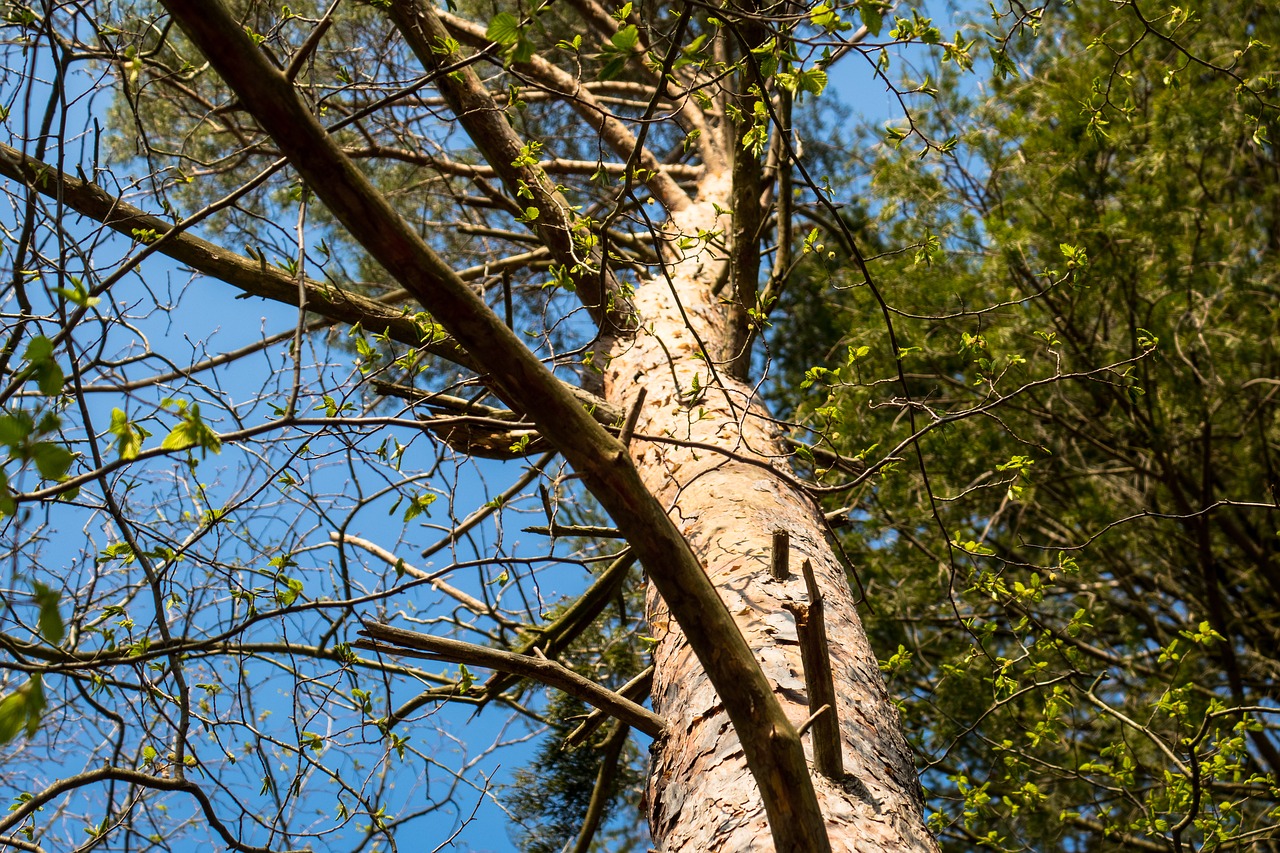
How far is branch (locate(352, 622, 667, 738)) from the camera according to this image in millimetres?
1569

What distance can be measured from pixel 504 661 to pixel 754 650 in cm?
47

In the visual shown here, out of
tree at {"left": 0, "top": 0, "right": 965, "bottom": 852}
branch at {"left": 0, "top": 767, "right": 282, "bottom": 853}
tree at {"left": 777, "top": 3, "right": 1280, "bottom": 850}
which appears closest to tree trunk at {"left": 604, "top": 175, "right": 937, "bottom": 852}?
tree at {"left": 0, "top": 0, "right": 965, "bottom": 852}

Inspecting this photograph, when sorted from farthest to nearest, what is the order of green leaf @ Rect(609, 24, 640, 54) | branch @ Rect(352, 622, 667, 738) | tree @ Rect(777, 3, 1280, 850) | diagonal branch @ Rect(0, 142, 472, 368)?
tree @ Rect(777, 3, 1280, 850) < diagonal branch @ Rect(0, 142, 472, 368) < branch @ Rect(352, 622, 667, 738) < green leaf @ Rect(609, 24, 640, 54)

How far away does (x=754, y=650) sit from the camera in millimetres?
1726

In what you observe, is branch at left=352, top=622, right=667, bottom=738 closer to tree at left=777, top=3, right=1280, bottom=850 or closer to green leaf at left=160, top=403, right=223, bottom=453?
green leaf at left=160, top=403, right=223, bottom=453

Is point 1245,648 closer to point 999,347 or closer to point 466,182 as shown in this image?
point 999,347

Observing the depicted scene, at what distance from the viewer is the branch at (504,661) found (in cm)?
157

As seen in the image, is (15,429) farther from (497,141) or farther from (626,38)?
(497,141)

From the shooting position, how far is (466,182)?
530 centimetres

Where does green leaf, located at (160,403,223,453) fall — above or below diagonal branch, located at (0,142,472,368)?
below

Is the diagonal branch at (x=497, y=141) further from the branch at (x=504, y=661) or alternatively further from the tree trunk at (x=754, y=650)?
the branch at (x=504, y=661)

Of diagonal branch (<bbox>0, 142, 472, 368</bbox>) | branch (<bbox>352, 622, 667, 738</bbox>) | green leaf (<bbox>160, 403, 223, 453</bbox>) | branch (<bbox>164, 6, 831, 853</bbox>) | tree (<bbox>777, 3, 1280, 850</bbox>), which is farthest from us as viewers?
tree (<bbox>777, 3, 1280, 850</bbox>)

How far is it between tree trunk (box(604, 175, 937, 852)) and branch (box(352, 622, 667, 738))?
2.7 inches

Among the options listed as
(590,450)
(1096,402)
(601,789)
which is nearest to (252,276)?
(601,789)
